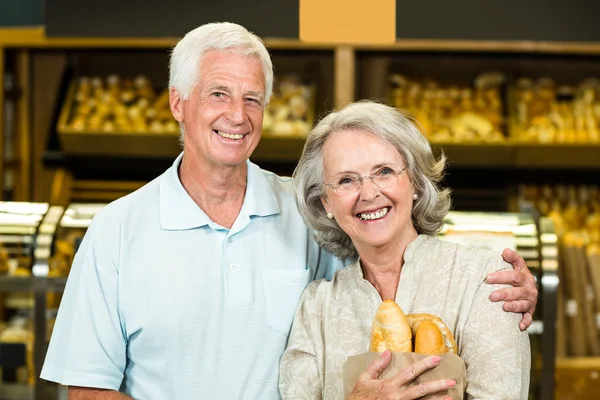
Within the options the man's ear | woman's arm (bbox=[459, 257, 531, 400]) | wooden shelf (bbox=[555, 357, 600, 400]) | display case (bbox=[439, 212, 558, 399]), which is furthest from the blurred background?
woman's arm (bbox=[459, 257, 531, 400])

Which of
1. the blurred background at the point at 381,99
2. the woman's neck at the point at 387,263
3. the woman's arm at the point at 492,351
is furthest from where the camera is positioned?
the blurred background at the point at 381,99

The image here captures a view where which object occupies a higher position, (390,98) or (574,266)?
(390,98)

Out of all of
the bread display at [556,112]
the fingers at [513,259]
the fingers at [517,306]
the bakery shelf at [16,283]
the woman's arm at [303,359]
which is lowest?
the bakery shelf at [16,283]

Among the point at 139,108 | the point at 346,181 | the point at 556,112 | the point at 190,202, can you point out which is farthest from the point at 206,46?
the point at 556,112

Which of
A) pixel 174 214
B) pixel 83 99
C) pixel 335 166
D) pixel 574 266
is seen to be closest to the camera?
pixel 335 166

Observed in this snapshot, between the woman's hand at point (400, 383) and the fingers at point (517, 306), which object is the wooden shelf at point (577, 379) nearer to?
the fingers at point (517, 306)

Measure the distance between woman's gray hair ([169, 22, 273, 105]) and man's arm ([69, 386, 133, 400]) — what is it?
2.46 ft

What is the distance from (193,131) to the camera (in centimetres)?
218

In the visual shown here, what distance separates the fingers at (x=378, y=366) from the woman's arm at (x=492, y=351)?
223 millimetres

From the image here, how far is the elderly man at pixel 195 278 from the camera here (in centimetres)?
210

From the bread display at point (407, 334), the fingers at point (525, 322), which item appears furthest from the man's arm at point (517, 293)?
the bread display at point (407, 334)

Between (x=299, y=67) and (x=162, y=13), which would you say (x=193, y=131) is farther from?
(x=299, y=67)

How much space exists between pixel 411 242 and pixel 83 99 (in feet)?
10.2

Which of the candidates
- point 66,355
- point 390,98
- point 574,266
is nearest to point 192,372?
point 66,355
